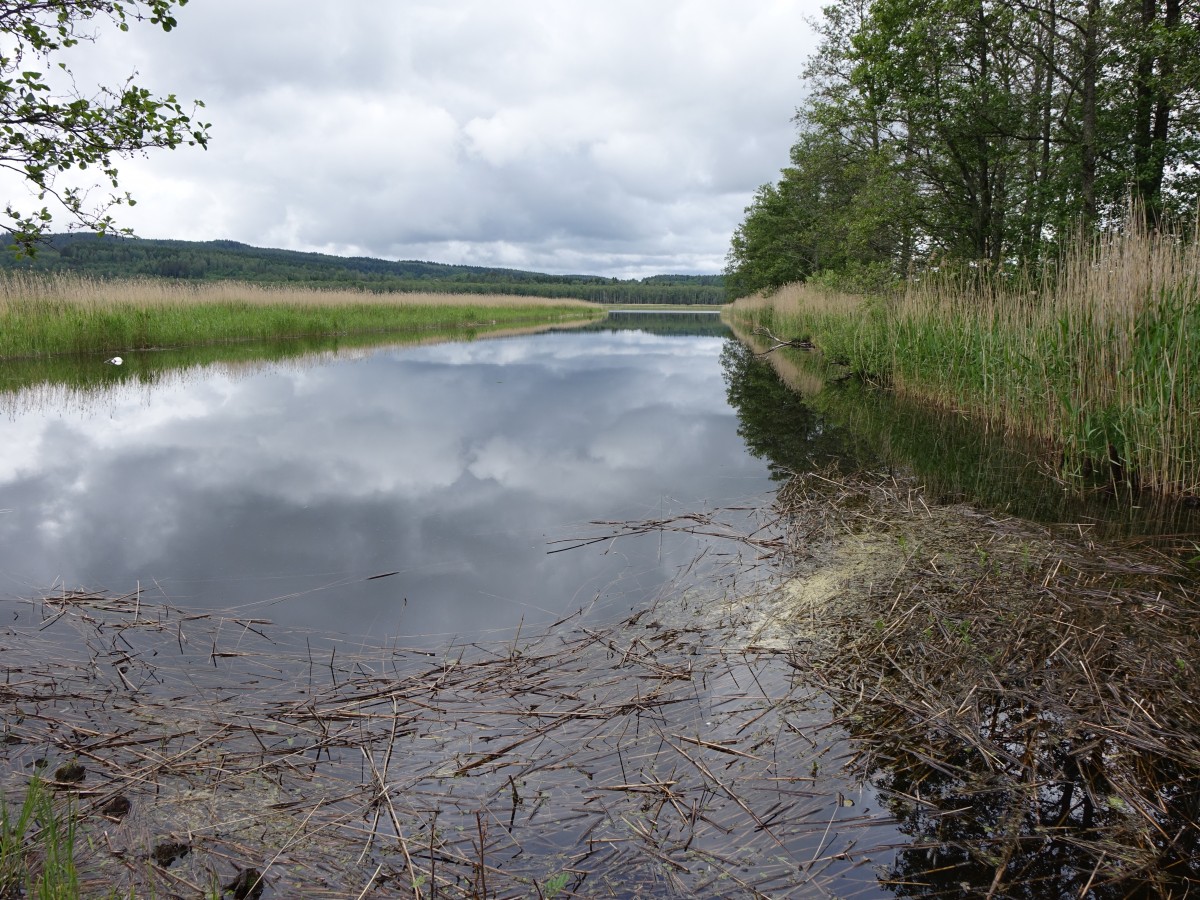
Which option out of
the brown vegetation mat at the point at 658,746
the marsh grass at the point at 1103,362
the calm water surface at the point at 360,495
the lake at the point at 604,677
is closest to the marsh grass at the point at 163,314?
the calm water surface at the point at 360,495

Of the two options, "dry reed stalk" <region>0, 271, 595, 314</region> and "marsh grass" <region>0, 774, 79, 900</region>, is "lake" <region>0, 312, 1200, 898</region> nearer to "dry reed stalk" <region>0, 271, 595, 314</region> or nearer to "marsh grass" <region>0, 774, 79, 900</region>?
"marsh grass" <region>0, 774, 79, 900</region>

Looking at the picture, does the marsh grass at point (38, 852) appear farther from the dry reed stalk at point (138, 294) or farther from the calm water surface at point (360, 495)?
the dry reed stalk at point (138, 294)

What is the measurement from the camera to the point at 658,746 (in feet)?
8.77

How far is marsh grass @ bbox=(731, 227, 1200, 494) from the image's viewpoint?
19.2 feet

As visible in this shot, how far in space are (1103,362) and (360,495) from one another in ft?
21.9

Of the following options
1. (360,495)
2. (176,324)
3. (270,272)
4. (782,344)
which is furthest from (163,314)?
(270,272)

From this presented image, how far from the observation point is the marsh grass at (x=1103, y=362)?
5.84 meters

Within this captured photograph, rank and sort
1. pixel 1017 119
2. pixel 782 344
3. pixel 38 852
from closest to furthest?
pixel 38 852 → pixel 1017 119 → pixel 782 344

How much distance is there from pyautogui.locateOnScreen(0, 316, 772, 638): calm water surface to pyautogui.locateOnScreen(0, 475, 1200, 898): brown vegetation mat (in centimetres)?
50

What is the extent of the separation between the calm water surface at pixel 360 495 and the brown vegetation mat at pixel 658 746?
50cm

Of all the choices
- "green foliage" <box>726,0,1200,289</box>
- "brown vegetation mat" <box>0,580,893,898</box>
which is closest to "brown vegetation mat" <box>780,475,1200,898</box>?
"brown vegetation mat" <box>0,580,893,898</box>

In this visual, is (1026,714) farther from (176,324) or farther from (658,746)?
(176,324)

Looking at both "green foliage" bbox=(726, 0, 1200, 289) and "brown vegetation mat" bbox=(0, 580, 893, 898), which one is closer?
"brown vegetation mat" bbox=(0, 580, 893, 898)

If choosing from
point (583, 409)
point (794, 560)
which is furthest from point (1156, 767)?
point (583, 409)
